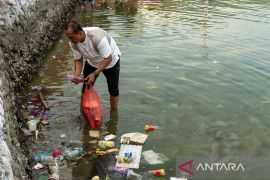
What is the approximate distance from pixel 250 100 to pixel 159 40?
5538mm

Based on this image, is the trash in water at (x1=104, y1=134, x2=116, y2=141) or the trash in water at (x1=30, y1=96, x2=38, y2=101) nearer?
the trash in water at (x1=104, y1=134, x2=116, y2=141)

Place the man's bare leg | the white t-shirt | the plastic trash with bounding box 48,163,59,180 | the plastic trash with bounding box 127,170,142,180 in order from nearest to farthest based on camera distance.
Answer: the plastic trash with bounding box 48,163,59,180 < the plastic trash with bounding box 127,170,142,180 < the white t-shirt < the man's bare leg

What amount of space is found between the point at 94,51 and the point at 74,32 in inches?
24.4

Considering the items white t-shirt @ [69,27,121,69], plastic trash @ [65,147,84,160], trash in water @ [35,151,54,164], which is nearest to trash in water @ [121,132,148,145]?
plastic trash @ [65,147,84,160]

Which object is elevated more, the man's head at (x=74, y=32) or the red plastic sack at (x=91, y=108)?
the man's head at (x=74, y=32)

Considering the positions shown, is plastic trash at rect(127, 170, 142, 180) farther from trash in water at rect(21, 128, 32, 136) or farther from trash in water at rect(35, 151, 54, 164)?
trash in water at rect(21, 128, 32, 136)

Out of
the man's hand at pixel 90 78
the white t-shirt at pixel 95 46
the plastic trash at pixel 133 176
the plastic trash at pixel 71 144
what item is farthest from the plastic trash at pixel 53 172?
the white t-shirt at pixel 95 46

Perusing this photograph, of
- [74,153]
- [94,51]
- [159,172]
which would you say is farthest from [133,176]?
[94,51]

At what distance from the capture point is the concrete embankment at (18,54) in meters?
4.81

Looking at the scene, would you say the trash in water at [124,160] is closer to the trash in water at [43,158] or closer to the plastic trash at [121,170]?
the plastic trash at [121,170]

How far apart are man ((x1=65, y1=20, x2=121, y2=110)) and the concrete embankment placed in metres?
1.40

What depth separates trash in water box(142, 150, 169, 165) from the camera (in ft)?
20.9

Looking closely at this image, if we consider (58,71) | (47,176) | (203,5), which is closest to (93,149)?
(47,176)

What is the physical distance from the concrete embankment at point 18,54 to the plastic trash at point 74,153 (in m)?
0.72
